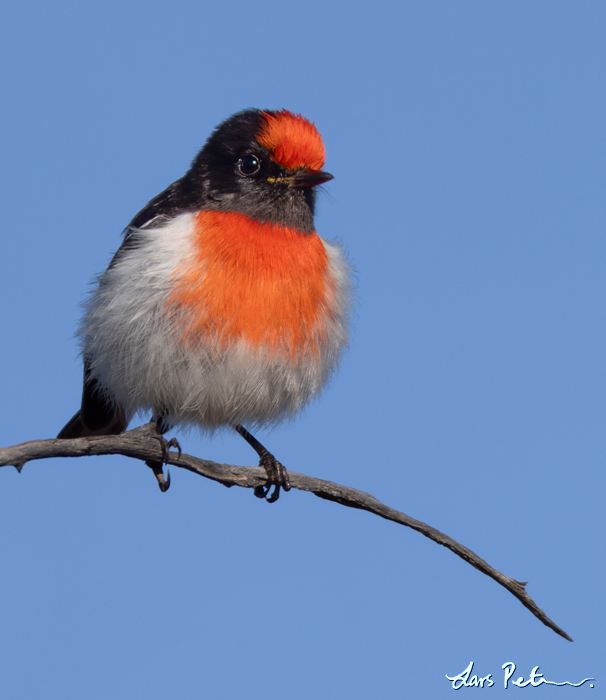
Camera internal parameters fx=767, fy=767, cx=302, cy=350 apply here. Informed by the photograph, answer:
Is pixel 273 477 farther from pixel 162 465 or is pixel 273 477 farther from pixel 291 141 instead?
pixel 291 141

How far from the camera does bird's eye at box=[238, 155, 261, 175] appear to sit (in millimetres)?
5441

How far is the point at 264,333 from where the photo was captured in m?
5.08

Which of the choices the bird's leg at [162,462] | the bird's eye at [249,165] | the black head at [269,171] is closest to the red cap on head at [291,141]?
the black head at [269,171]

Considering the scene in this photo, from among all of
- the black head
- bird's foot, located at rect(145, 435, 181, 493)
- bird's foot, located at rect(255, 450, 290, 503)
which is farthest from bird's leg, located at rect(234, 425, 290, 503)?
the black head

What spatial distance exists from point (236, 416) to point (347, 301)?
125 centimetres

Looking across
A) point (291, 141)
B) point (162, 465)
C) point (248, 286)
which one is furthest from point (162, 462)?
point (291, 141)

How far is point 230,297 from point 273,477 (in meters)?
1.39

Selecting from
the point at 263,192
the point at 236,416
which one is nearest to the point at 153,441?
the point at 236,416

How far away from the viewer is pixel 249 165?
215 inches

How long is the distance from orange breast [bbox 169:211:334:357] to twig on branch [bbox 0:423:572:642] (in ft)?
2.75

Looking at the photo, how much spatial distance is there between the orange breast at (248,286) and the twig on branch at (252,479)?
0.84 meters

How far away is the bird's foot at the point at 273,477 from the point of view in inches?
217

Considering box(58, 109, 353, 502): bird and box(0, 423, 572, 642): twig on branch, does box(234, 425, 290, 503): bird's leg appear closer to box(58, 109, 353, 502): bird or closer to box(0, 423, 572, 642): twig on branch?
box(58, 109, 353, 502): bird

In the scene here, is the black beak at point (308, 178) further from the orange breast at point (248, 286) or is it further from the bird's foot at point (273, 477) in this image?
the bird's foot at point (273, 477)
